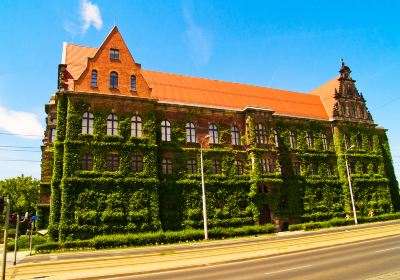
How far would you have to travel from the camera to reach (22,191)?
71.9 metres

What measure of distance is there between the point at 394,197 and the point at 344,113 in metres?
16.8

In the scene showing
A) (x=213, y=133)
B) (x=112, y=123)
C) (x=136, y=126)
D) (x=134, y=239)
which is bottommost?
(x=134, y=239)

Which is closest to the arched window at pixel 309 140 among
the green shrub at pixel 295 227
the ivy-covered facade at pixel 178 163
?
the ivy-covered facade at pixel 178 163

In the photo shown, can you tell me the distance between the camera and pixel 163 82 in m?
41.9

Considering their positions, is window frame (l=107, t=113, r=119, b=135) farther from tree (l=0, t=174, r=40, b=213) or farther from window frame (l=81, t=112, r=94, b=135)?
tree (l=0, t=174, r=40, b=213)

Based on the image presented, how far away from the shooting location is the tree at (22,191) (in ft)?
229

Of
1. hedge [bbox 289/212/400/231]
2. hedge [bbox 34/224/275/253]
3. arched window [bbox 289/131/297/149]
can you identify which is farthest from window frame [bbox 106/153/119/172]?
arched window [bbox 289/131/297/149]

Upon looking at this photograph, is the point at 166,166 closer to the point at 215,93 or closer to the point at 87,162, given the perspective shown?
the point at 87,162

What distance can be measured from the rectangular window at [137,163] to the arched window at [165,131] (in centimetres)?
409

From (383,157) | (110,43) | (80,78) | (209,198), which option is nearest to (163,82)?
(110,43)

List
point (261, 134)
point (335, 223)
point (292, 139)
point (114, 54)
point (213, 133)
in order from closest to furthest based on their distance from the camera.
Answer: point (114, 54)
point (335, 223)
point (213, 133)
point (261, 134)
point (292, 139)

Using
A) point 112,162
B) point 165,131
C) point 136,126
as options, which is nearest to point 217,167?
point 165,131

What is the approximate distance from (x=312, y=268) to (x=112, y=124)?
2628 cm

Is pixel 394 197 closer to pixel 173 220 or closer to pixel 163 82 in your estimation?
pixel 173 220
